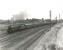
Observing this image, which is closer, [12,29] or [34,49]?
[34,49]

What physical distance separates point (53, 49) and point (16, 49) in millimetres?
3309

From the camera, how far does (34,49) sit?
11586 mm

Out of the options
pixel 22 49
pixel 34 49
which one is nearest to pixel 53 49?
pixel 34 49

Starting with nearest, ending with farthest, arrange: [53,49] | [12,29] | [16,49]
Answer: [53,49]
[16,49]
[12,29]

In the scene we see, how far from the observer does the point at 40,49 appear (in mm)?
11438

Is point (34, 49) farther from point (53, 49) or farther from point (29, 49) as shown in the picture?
point (53, 49)

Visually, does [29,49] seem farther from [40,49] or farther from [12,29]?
[12,29]

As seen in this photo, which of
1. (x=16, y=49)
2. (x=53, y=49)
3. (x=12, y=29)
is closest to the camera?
(x=53, y=49)

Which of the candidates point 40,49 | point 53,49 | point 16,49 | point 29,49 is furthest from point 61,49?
point 16,49

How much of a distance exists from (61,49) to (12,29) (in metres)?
20.9

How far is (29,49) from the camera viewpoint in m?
11.7

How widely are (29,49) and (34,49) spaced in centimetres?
47

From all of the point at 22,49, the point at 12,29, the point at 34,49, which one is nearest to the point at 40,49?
the point at 34,49

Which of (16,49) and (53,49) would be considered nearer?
(53,49)
